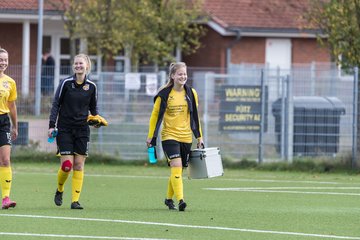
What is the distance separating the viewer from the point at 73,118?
1374 cm

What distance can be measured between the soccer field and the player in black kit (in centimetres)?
58

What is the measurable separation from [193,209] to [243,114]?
31.7 feet

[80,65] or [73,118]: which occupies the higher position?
[80,65]

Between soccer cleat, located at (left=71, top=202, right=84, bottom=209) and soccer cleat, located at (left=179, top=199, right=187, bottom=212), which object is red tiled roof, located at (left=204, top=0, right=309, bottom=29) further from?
soccer cleat, located at (left=179, top=199, right=187, bottom=212)

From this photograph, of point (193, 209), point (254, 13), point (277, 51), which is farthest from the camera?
point (277, 51)

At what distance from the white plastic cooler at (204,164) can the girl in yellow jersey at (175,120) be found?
96 millimetres

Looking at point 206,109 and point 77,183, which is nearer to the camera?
point 77,183

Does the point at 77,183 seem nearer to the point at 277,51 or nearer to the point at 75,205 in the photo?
the point at 75,205

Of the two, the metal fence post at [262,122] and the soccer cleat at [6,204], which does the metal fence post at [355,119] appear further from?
the soccer cleat at [6,204]

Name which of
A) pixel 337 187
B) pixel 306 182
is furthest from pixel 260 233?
pixel 306 182

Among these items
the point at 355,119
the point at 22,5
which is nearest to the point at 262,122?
the point at 355,119

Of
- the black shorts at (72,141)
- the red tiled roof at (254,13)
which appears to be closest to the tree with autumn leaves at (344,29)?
the black shorts at (72,141)

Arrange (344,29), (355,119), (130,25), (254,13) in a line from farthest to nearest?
(254,13)
(130,25)
(355,119)
(344,29)

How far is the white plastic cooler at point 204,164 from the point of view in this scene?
551 inches
